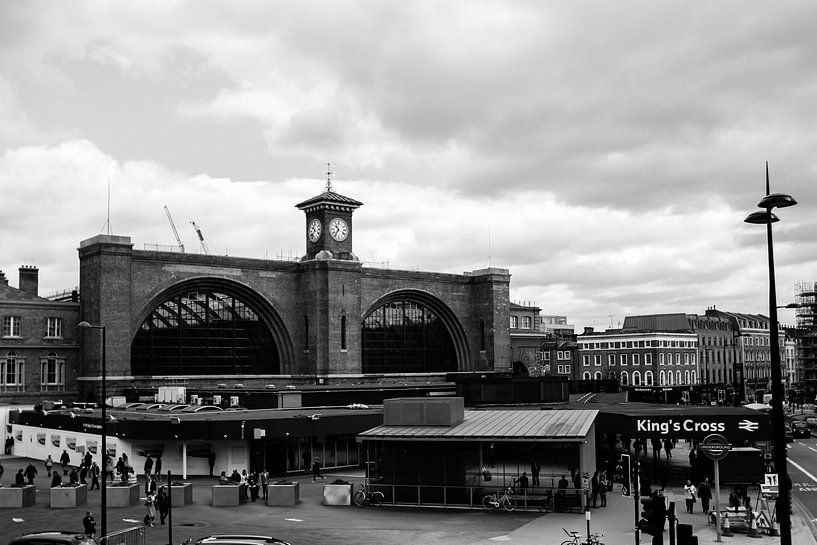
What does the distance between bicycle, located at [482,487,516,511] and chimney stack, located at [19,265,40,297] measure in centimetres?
4981

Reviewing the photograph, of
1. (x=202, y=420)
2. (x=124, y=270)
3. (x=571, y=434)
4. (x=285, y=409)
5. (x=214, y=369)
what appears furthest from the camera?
(x=214, y=369)

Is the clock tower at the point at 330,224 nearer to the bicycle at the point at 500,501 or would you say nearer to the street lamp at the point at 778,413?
the bicycle at the point at 500,501

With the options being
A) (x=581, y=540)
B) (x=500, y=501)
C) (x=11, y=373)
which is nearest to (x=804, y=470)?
(x=500, y=501)

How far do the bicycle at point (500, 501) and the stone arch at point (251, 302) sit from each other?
137 feet

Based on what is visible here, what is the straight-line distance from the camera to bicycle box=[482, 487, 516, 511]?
36.0 m

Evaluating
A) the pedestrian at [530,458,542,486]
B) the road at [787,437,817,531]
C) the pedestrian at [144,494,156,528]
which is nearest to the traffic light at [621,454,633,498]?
the pedestrian at [530,458,542,486]

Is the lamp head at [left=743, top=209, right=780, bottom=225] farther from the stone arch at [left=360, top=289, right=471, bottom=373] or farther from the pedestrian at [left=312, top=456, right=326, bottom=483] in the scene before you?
the stone arch at [left=360, top=289, right=471, bottom=373]

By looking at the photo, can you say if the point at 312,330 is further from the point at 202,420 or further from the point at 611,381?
the point at 611,381

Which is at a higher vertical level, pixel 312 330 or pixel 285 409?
pixel 312 330

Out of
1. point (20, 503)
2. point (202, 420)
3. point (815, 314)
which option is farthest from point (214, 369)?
point (815, 314)

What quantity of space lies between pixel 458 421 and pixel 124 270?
3694 cm

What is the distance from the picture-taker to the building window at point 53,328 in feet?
222

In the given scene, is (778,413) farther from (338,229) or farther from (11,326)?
(338,229)

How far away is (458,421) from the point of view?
4066 cm
